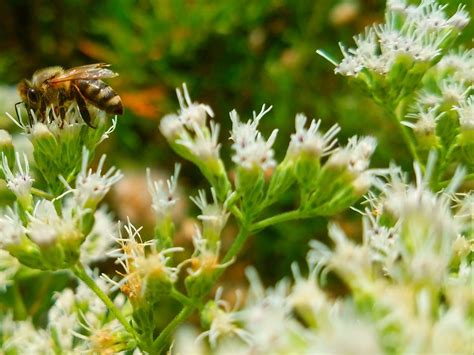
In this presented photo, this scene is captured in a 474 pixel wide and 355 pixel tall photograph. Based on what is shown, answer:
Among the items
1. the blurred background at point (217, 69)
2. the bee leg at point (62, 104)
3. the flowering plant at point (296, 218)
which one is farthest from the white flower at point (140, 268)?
the blurred background at point (217, 69)

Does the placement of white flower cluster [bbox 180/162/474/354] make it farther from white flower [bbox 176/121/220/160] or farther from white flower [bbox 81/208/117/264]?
white flower [bbox 81/208/117/264]

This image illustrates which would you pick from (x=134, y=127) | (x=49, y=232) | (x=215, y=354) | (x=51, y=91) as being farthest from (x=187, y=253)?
(x=215, y=354)

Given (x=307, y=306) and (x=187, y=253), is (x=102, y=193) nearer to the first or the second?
(x=307, y=306)

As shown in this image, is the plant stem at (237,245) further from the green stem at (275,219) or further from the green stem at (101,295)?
the green stem at (101,295)

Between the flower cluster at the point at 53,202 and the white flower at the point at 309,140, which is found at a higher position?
the white flower at the point at 309,140

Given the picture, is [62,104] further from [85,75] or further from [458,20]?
[458,20]

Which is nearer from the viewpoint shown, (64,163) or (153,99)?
(64,163)

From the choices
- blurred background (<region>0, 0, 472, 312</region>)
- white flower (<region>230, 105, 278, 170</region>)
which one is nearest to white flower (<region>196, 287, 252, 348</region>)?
white flower (<region>230, 105, 278, 170</region>)
